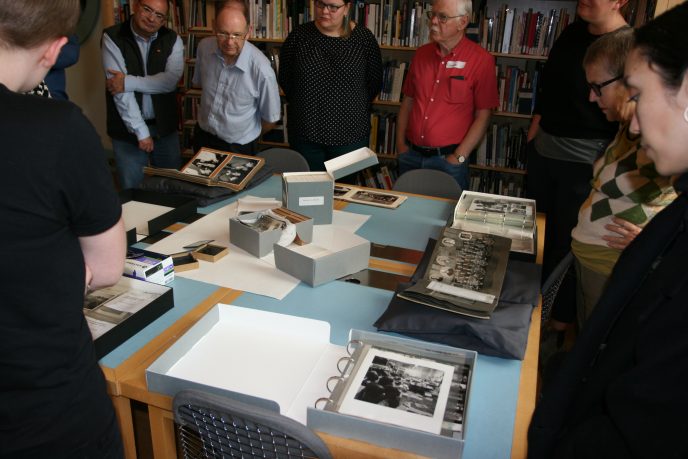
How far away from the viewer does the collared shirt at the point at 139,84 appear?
3.11 meters

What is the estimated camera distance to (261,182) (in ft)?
8.68

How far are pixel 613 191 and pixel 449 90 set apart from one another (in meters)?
1.54

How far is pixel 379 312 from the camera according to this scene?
1.50 meters

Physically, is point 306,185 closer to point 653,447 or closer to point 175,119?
point 653,447

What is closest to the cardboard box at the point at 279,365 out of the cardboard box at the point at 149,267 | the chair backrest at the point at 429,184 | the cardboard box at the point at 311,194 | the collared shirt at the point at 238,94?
the cardboard box at the point at 149,267

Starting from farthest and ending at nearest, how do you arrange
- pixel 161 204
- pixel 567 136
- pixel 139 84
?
pixel 139 84 → pixel 567 136 → pixel 161 204

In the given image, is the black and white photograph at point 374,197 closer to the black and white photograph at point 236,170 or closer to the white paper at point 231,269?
the black and white photograph at point 236,170

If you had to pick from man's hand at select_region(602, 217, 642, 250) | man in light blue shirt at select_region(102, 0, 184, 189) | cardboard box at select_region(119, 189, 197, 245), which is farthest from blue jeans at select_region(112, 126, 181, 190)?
man's hand at select_region(602, 217, 642, 250)

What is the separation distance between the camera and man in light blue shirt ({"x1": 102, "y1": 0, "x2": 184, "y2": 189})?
10.1ft

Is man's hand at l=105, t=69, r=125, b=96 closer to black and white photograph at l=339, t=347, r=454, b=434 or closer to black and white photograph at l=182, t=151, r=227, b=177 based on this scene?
black and white photograph at l=182, t=151, r=227, b=177

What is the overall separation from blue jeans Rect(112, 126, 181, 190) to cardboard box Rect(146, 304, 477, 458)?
7.29 ft

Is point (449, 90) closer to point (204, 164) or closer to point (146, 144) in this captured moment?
point (204, 164)

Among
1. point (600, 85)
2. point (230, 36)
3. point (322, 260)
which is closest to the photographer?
point (322, 260)

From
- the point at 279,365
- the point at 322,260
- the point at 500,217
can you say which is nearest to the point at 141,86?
the point at 322,260
